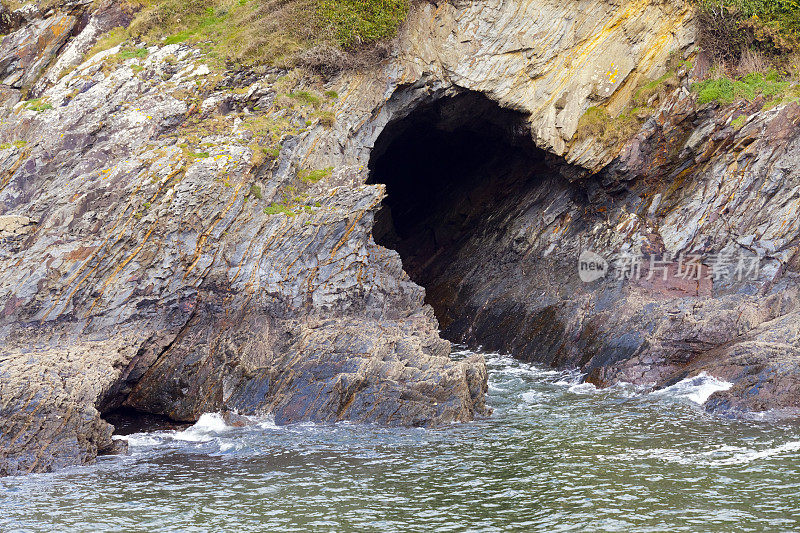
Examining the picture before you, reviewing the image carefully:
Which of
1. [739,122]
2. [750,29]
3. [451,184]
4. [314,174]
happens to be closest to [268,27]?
[314,174]

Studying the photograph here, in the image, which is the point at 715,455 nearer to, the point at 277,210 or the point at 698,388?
the point at 698,388

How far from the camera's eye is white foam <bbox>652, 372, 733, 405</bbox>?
20.1 metres

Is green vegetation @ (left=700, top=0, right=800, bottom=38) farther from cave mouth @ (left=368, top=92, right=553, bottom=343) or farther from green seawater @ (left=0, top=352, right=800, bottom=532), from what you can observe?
green seawater @ (left=0, top=352, right=800, bottom=532)

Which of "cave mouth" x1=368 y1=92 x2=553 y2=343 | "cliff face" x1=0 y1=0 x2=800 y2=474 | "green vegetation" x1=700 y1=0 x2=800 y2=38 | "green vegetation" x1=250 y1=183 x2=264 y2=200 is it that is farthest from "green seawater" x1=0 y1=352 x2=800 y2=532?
"green vegetation" x1=700 y1=0 x2=800 y2=38

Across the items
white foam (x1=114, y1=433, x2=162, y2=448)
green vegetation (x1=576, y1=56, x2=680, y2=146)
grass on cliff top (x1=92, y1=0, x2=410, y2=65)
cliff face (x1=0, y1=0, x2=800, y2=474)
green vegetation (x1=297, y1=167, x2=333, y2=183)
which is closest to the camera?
white foam (x1=114, y1=433, x2=162, y2=448)

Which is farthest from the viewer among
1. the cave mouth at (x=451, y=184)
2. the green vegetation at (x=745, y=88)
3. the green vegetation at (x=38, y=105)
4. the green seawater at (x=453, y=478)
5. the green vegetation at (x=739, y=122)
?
the cave mouth at (x=451, y=184)

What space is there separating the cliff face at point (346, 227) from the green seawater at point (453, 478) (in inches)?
59.9

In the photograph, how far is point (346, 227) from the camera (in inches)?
947

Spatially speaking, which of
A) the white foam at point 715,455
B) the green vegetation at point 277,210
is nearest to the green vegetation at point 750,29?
the green vegetation at point 277,210

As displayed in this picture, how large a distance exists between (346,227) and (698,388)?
11451 millimetres

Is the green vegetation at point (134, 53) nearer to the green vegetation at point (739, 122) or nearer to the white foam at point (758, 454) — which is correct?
the green vegetation at point (739, 122)

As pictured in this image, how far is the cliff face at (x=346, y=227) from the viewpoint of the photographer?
20594 millimetres

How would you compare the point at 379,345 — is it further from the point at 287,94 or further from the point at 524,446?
the point at 287,94

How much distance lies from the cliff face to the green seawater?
1522 mm
